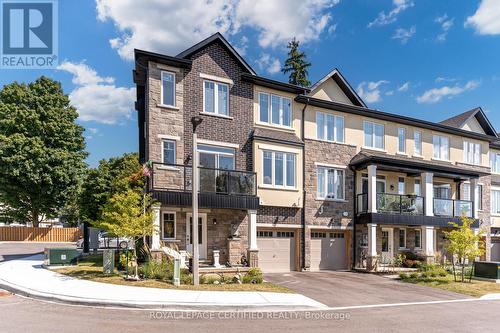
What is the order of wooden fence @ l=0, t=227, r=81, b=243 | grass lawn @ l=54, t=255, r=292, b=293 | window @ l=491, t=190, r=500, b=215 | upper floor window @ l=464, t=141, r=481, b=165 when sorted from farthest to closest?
wooden fence @ l=0, t=227, r=81, b=243, window @ l=491, t=190, r=500, b=215, upper floor window @ l=464, t=141, r=481, b=165, grass lawn @ l=54, t=255, r=292, b=293

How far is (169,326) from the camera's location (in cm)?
883

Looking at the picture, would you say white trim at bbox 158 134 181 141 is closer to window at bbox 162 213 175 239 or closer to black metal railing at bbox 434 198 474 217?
window at bbox 162 213 175 239

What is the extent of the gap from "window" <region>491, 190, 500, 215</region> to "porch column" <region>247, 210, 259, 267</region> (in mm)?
20884

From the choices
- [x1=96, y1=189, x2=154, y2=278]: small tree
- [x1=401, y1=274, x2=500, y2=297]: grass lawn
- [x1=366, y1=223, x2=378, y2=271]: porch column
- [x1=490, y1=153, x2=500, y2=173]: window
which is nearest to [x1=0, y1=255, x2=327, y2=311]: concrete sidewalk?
[x1=96, y1=189, x2=154, y2=278]: small tree

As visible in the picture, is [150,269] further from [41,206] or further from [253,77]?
[41,206]

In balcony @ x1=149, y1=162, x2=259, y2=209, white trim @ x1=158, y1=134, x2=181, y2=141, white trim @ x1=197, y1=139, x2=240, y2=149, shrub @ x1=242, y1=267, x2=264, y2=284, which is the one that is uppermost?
white trim @ x1=158, y1=134, x2=181, y2=141

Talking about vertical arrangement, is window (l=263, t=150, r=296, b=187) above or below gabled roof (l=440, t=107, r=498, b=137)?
Result: below

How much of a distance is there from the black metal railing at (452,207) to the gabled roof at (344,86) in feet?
25.1

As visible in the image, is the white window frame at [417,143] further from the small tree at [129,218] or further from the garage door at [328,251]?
the small tree at [129,218]

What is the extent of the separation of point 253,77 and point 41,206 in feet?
89.8

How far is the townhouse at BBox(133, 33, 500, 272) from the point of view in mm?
17547

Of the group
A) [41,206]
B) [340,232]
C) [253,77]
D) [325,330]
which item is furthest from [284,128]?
[41,206]

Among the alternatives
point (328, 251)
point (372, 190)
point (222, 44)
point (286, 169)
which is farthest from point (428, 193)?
point (222, 44)

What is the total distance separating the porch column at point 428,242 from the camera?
22.2m
